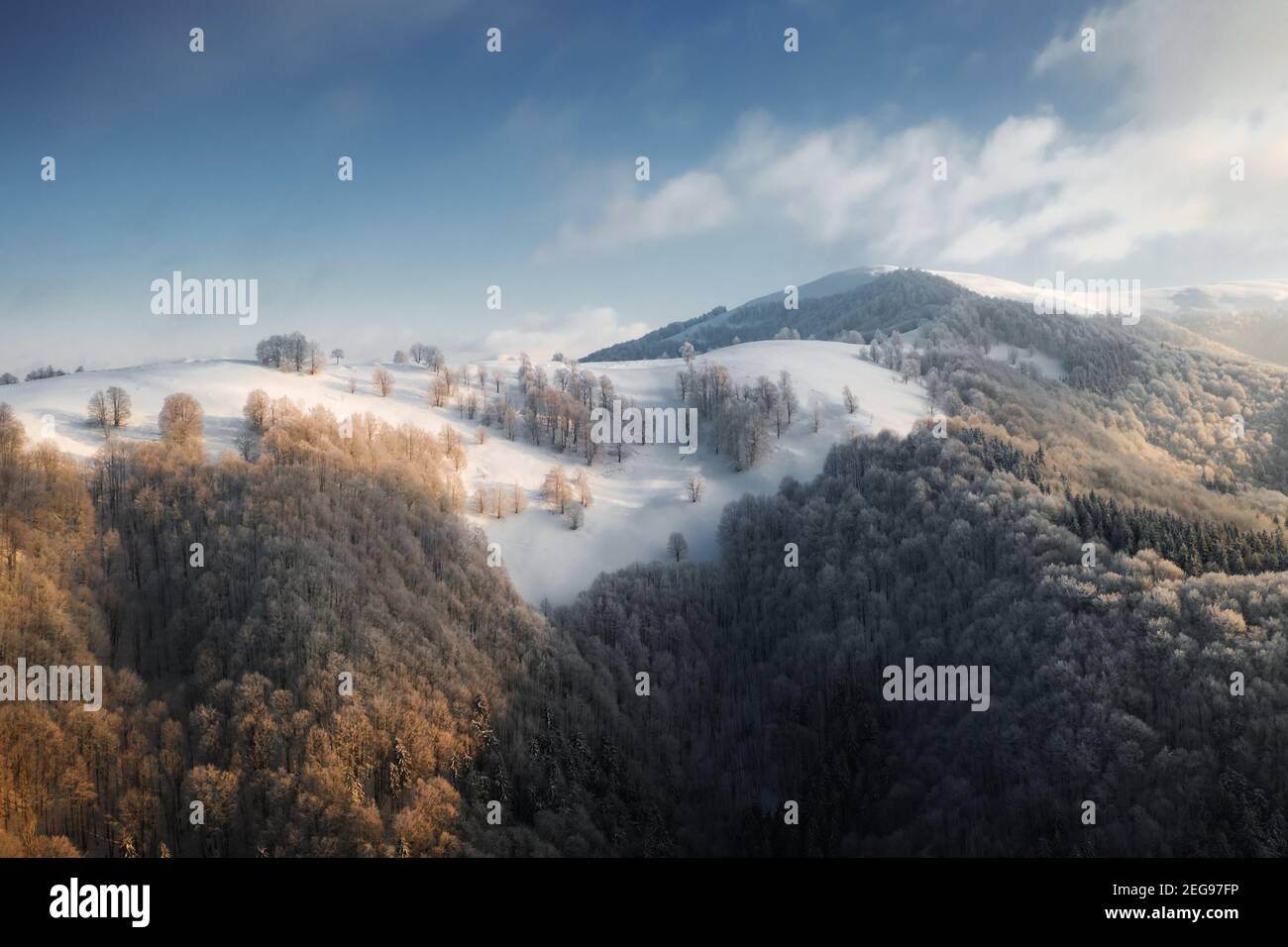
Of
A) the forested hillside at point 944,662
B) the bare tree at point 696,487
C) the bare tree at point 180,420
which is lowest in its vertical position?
the forested hillside at point 944,662

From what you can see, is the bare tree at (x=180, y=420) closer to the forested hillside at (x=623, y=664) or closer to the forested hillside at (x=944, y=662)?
the forested hillside at (x=623, y=664)

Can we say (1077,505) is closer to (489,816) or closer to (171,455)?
(489,816)

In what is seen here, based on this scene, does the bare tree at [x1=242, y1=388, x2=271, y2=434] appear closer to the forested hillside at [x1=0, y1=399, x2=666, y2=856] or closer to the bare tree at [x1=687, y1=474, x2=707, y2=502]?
the forested hillside at [x1=0, y1=399, x2=666, y2=856]

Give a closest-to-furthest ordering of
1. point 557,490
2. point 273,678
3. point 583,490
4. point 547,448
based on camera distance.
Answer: point 273,678, point 557,490, point 583,490, point 547,448

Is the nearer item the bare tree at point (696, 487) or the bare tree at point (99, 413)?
the bare tree at point (99, 413)

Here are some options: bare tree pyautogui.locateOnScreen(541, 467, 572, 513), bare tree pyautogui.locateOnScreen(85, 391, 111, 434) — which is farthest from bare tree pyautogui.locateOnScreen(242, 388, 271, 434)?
bare tree pyautogui.locateOnScreen(541, 467, 572, 513)

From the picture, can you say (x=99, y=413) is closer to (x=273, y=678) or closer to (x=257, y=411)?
(x=257, y=411)

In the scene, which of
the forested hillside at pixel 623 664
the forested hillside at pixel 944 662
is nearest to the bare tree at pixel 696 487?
the forested hillside at pixel 623 664

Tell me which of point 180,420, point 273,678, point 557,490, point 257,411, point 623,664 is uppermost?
point 257,411

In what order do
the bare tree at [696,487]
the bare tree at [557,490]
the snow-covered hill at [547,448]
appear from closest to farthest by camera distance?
the snow-covered hill at [547,448] → the bare tree at [557,490] → the bare tree at [696,487]

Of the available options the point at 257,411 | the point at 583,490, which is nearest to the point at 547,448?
the point at 583,490
